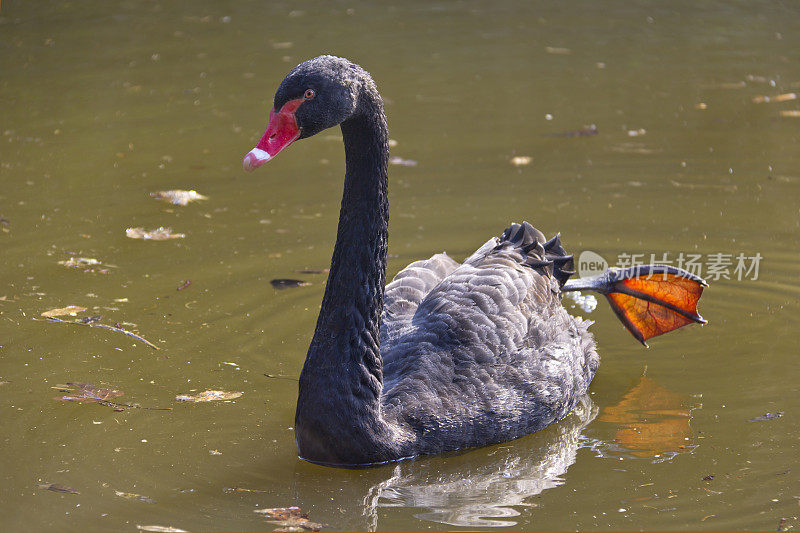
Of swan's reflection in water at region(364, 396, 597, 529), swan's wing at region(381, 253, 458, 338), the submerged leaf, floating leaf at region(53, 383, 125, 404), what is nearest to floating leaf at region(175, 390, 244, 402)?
floating leaf at region(53, 383, 125, 404)

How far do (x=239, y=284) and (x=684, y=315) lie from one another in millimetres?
2886

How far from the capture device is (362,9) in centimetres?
1549

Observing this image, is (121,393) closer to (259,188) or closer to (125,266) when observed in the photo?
(125,266)

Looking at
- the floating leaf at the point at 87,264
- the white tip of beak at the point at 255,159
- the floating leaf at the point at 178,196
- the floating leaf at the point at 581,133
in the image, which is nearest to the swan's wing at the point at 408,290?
the white tip of beak at the point at 255,159

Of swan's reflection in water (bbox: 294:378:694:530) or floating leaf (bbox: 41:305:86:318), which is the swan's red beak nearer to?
swan's reflection in water (bbox: 294:378:694:530)

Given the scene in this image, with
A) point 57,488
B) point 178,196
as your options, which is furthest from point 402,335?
point 178,196

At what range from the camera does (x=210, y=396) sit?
5.80 m

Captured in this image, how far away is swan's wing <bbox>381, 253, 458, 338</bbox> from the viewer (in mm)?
5855

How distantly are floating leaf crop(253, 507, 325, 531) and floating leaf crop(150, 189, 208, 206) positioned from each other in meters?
4.63

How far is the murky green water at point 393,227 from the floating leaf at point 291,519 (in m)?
0.07

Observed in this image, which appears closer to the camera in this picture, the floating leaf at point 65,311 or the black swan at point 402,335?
the black swan at point 402,335

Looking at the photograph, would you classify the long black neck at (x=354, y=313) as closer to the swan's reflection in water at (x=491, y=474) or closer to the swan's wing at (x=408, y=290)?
the swan's reflection in water at (x=491, y=474)

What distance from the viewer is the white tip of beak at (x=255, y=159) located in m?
4.30

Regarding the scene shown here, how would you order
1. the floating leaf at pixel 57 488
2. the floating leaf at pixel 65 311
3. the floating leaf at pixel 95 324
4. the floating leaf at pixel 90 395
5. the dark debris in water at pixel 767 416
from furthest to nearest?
the floating leaf at pixel 65 311 < the floating leaf at pixel 95 324 < the floating leaf at pixel 90 395 < the dark debris in water at pixel 767 416 < the floating leaf at pixel 57 488
